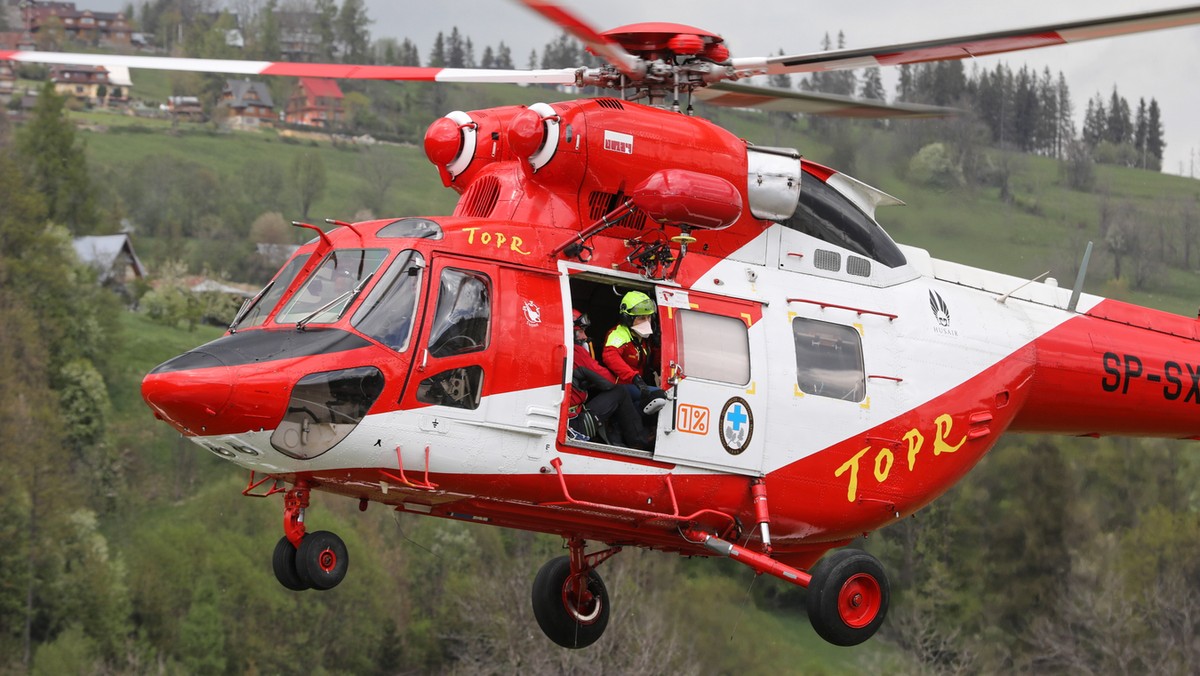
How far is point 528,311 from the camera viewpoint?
11812 millimetres

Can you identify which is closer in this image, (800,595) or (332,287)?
(332,287)

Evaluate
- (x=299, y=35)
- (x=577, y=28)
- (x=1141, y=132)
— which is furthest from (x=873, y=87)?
(x=299, y=35)

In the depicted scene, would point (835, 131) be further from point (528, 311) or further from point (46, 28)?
point (46, 28)

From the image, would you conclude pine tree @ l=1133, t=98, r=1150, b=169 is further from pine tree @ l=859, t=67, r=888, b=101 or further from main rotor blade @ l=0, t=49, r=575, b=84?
main rotor blade @ l=0, t=49, r=575, b=84

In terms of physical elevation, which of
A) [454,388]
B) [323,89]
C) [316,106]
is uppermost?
→ [323,89]

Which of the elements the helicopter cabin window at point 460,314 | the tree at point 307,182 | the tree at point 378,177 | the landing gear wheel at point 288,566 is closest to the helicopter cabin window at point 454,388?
the helicopter cabin window at point 460,314

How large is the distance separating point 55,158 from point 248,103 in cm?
3987

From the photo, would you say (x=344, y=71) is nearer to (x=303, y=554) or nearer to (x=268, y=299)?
(x=268, y=299)

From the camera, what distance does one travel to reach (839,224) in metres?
13.7

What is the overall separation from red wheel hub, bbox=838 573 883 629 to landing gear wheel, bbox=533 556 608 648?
2.44 m

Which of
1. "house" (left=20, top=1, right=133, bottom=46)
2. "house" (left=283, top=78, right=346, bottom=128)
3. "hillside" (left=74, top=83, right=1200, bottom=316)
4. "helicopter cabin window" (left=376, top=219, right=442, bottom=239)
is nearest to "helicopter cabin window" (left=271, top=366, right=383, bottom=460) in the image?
"helicopter cabin window" (left=376, top=219, right=442, bottom=239)

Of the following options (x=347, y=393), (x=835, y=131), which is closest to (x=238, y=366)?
(x=347, y=393)

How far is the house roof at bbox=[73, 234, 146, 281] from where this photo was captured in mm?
86750

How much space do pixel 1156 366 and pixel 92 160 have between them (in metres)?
98.9
